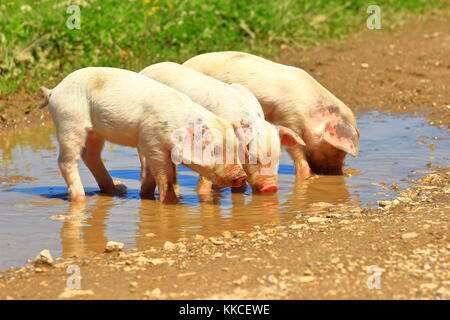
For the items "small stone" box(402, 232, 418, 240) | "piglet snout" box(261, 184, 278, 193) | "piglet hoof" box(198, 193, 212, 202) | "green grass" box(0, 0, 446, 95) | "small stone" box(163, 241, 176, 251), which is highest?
"green grass" box(0, 0, 446, 95)

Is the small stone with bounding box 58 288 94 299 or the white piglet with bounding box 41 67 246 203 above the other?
the white piglet with bounding box 41 67 246 203

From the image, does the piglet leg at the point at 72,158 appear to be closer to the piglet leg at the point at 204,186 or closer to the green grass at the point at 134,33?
the piglet leg at the point at 204,186

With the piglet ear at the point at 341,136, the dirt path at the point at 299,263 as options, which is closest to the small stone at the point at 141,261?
the dirt path at the point at 299,263

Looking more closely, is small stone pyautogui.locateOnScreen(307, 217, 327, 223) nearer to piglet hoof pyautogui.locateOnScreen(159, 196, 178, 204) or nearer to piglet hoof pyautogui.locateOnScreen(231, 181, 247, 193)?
piglet hoof pyautogui.locateOnScreen(159, 196, 178, 204)

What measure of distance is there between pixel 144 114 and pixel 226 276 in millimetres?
2476

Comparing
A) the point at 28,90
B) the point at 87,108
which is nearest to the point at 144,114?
the point at 87,108

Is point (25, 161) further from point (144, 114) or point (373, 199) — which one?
point (373, 199)

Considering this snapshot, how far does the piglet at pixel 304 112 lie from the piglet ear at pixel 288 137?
45cm

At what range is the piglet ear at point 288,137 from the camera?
7.66 metres

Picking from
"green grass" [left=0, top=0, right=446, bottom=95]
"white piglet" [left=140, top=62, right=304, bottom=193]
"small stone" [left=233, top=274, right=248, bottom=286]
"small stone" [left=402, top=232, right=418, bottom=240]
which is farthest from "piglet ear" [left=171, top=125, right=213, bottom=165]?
"green grass" [left=0, top=0, right=446, bottom=95]

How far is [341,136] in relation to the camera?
26.6 ft

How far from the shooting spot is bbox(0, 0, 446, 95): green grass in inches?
458

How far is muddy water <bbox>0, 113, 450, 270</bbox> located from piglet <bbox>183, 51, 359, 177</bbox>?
8.4 inches

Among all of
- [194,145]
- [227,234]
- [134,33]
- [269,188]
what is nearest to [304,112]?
[269,188]
